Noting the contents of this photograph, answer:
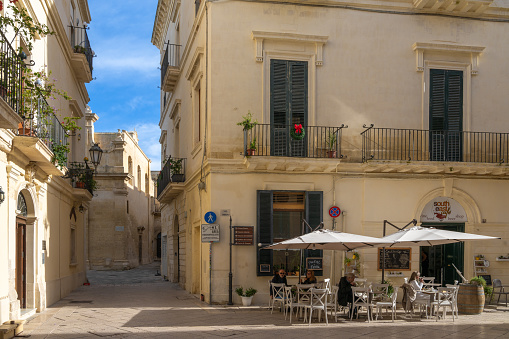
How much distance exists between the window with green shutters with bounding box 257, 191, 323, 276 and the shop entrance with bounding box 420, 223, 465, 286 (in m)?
3.50

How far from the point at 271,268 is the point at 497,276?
6794 millimetres

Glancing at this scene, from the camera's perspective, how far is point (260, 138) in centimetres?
1592

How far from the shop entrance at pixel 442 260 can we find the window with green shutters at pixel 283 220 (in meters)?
3.50

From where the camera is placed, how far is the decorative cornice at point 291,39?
1603 cm

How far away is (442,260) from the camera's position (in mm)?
17266

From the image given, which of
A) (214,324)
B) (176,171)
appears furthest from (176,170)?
(214,324)

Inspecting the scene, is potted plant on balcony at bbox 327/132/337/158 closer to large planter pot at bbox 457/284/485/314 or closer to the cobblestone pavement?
the cobblestone pavement

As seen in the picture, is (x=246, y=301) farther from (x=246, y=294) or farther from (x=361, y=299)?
(x=361, y=299)

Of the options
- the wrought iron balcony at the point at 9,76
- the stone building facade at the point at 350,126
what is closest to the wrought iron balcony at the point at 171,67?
the stone building facade at the point at 350,126

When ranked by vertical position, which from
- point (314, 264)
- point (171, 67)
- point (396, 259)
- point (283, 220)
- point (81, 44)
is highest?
point (81, 44)

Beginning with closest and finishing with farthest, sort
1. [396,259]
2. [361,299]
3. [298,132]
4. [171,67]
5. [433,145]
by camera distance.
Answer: [361,299], [298,132], [396,259], [433,145], [171,67]

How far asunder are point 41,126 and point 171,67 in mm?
9950

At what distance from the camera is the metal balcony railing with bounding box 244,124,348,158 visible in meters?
15.9

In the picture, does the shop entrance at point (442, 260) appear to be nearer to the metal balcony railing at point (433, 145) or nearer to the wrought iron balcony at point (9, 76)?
the metal balcony railing at point (433, 145)
